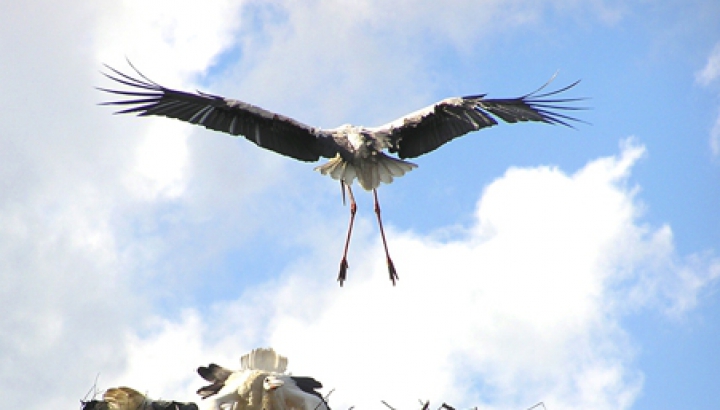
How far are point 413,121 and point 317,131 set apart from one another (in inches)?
53.0

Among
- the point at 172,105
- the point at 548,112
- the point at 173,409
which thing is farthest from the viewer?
the point at 548,112

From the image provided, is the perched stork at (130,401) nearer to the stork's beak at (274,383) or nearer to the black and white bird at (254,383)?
the black and white bird at (254,383)

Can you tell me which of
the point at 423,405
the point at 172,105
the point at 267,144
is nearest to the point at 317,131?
the point at 267,144

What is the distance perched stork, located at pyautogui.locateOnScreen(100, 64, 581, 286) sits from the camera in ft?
45.4

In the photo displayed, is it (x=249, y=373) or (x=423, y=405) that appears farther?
(x=249, y=373)

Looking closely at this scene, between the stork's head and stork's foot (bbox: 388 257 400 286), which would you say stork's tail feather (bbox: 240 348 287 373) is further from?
stork's foot (bbox: 388 257 400 286)

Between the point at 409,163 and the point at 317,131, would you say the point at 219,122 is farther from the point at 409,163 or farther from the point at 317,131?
the point at 409,163

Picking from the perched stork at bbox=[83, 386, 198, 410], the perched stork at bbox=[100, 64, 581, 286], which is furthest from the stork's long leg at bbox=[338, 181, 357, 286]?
the perched stork at bbox=[83, 386, 198, 410]

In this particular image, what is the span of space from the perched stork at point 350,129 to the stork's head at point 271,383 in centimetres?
302

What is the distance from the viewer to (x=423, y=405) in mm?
8680

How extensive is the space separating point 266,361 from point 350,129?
144 inches

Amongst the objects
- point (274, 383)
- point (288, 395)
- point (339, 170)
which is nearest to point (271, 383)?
point (274, 383)

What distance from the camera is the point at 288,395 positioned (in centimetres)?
1159

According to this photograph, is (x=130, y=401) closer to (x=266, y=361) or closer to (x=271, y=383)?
(x=271, y=383)
